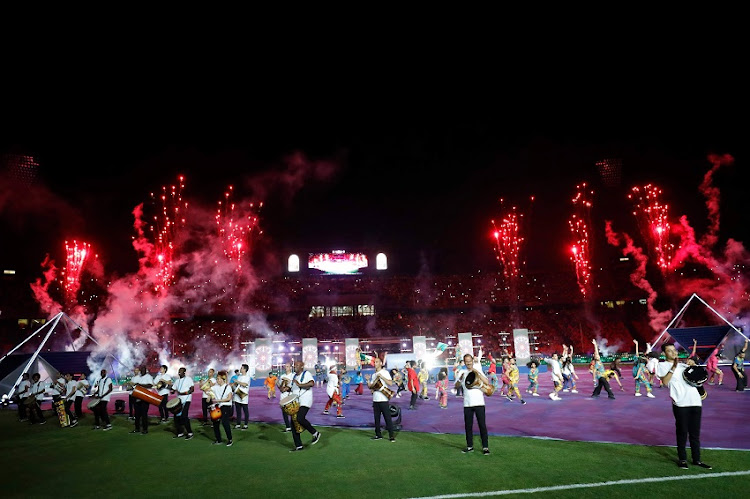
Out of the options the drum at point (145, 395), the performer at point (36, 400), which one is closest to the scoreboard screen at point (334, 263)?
the performer at point (36, 400)

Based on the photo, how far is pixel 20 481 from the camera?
862cm

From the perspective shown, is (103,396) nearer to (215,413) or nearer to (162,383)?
(162,383)

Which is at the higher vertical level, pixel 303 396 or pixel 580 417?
pixel 303 396

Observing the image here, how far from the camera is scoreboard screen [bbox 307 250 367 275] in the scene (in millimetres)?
51688

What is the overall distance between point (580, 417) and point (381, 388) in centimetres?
646

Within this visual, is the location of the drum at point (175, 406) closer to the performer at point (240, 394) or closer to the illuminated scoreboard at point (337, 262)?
the performer at point (240, 394)

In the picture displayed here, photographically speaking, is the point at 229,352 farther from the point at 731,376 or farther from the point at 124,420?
the point at 731,376

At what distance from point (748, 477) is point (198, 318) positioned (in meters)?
51.1

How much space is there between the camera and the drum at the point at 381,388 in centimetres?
1066

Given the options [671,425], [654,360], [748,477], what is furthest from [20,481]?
[654,360]

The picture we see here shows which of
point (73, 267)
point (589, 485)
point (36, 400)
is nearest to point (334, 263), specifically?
point (73, 267)

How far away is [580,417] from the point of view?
13.2 meters

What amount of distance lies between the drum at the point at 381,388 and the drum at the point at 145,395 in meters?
7.61

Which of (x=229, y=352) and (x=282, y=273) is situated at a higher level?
(x=282, y=273)
